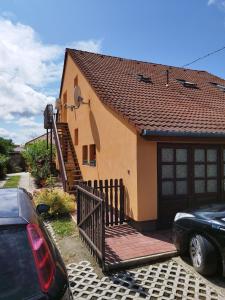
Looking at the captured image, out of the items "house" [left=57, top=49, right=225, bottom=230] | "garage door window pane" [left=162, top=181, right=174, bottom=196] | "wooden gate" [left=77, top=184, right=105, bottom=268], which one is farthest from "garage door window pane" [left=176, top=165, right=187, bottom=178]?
"wooden gate" [left=77, top=184, right=105, bottom=268]

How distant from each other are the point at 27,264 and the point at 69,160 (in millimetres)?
12840

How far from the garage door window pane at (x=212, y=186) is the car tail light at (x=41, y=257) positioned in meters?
6.31

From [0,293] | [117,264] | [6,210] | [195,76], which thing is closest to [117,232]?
[117,264]

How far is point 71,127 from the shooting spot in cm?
1512

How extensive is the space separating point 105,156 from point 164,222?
119 inches

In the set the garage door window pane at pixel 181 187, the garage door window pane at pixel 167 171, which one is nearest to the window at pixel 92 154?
the garage door window pane at pixel 167 171

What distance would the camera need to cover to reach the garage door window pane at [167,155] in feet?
24.1

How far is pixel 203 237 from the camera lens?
15.8 ft

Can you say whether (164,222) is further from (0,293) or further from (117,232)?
(0,293)

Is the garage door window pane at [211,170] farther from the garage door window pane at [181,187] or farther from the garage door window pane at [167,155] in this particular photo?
the garage door window pane at [167,155]

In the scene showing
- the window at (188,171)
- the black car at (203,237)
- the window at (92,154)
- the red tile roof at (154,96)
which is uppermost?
the red tile roof at (154,96)

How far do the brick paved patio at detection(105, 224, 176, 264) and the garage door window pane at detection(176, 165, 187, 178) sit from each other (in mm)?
1497

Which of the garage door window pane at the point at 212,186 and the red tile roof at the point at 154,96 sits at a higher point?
the red tile roof at the point at 154,96

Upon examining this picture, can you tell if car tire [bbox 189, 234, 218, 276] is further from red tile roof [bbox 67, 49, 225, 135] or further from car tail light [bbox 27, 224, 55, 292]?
car tail light [bbox 27, 224, 55, 292]
